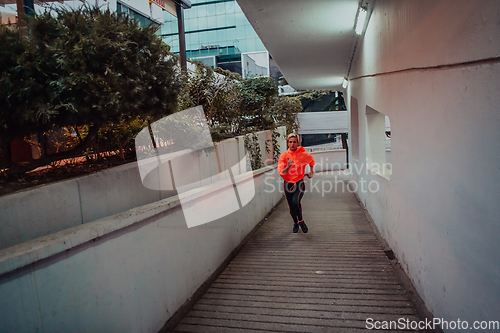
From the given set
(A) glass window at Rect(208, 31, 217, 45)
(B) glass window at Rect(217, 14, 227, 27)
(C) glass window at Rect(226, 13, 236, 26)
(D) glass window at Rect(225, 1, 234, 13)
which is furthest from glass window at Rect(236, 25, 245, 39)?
(A) glass window at Rect(208, 31, 217, 45)

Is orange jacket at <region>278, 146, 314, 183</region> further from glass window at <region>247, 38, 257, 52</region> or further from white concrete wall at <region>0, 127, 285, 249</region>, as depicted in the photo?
glass window at <region>247, 38, 257, 52</region>

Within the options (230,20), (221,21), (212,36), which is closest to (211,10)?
(221,21)

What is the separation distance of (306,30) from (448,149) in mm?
4207

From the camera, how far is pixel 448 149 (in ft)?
7.92

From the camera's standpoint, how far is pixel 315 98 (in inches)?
1001

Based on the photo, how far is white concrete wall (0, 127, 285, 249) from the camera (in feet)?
7.34

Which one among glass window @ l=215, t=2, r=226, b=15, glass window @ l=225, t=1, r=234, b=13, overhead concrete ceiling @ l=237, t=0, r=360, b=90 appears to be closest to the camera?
overhead concrete ceiling @ l=237, t=0, r=360, b=90

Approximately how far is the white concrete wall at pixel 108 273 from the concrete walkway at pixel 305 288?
1.40ft

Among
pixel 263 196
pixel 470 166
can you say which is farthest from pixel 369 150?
pixel 470 166

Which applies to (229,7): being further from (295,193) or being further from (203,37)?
(295,193)

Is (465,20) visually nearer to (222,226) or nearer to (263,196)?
(222,226)

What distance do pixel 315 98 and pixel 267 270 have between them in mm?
22448

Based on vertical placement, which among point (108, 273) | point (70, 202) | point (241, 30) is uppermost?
point (241, 30)

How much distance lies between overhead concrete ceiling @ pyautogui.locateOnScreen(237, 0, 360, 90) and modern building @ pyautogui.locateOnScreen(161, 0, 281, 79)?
84.3 feet
